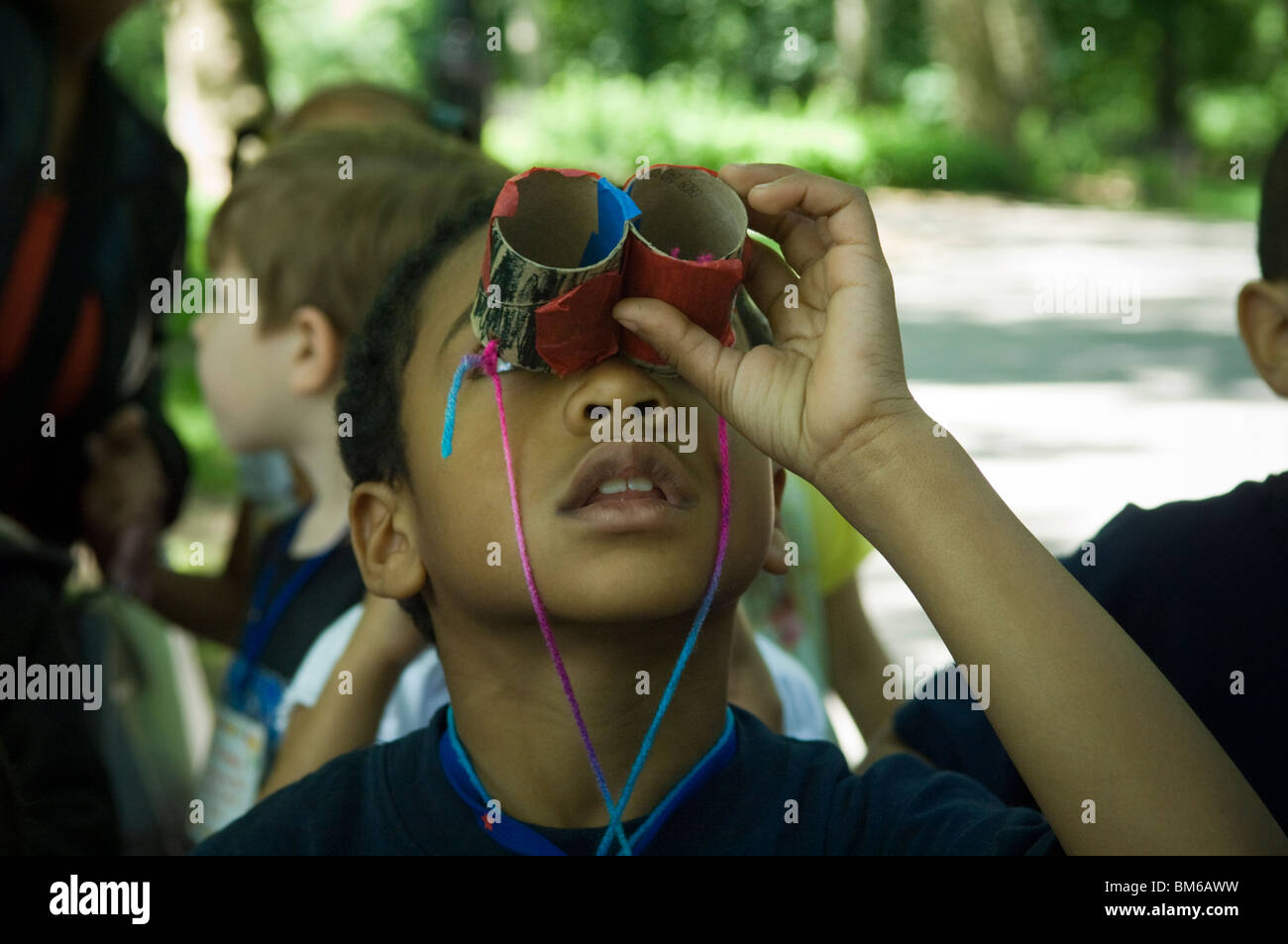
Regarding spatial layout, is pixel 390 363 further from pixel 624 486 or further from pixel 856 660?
pixel 856 660

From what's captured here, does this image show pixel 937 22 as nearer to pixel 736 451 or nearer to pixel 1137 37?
pixel 1137 37

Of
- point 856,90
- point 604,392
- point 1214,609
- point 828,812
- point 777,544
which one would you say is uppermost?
point 856,90

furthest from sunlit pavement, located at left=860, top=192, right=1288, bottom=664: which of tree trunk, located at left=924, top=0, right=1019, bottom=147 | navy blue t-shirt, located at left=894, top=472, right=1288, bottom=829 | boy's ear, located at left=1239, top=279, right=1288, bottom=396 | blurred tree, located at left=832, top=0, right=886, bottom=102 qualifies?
blurred tree, located at left=832, top=0, right=886, bottom=102

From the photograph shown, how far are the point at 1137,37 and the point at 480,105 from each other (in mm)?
33738

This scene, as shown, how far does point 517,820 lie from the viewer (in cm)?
167

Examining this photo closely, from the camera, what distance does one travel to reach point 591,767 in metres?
1.66

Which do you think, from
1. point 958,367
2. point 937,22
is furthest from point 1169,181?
point 958,367

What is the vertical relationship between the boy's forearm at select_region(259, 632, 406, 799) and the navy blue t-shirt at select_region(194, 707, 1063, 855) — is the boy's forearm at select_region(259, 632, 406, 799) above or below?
above

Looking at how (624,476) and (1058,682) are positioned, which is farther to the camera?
(624,476)

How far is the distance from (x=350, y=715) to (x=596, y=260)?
3.05ft

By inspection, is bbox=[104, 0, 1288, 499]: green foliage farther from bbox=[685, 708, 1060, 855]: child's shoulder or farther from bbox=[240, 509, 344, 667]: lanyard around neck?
bbox=[685, 708, 1060, 855]: child's shoulder

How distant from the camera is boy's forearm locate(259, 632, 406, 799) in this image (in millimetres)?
2141

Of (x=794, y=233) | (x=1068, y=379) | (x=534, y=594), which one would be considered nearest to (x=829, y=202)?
(x=794, y=233)

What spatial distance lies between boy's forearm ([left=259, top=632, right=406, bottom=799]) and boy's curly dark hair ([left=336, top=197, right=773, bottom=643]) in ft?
0.71
